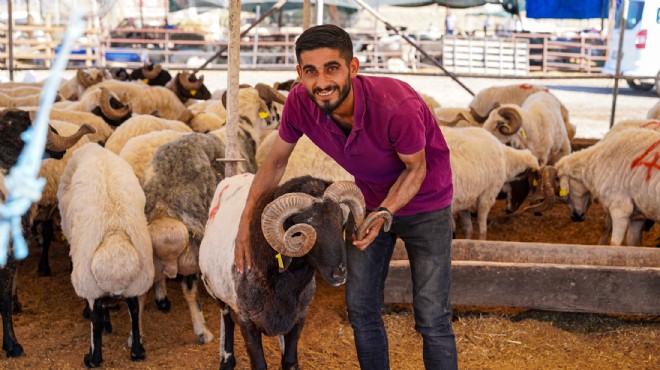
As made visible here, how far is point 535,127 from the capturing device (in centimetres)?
1099

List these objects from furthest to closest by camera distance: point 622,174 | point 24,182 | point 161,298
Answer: point 622,174 → point 161,298 → point 24,182

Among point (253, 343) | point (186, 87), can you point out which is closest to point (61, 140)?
point (253, 343)

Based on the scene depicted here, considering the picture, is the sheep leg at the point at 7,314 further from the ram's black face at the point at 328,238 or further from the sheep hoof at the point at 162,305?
the ram's black face at the point at 328,238

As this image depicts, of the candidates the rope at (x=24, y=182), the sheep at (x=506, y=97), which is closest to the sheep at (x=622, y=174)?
the sheep at (x=506, y=97)

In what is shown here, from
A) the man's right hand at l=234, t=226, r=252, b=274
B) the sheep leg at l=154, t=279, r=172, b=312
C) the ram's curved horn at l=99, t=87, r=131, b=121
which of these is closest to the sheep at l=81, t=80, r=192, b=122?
the ram's curved horn at l=99, t=87, r=131, b=121

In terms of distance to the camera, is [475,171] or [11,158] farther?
[475,171]

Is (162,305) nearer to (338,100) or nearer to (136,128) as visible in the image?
(136,128)

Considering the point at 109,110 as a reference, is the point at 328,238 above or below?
below

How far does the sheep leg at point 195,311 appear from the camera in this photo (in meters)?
6.18

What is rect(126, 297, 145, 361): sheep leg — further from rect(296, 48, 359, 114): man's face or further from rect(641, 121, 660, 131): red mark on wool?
rect(641, 121, 660, 131): red mark on wool

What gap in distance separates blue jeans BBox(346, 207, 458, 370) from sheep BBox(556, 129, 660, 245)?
157 inches

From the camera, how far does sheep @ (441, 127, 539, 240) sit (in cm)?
818

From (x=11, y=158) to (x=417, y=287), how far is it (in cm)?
386

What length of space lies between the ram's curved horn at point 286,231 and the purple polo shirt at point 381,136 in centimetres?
33
